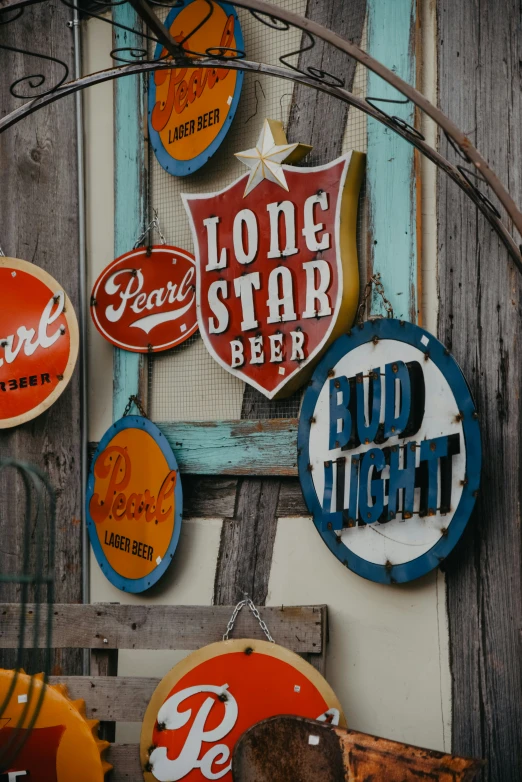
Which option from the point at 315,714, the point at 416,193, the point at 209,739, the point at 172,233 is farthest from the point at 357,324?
the point at 209,739

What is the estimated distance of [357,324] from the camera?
3.38 meters

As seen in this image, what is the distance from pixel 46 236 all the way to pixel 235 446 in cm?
148

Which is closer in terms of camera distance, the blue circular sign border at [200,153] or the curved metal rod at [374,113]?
the curved metal rod at [374,113]

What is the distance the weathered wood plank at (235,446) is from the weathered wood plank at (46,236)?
0.59 metres

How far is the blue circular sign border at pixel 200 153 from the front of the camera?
3.76 metres

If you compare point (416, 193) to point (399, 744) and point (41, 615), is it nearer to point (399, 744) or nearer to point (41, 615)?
point (399, 744)

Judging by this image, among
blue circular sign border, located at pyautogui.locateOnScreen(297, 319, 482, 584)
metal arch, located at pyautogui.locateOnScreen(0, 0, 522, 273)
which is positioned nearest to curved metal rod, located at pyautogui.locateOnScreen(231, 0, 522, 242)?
metal arch, located at pyautogui.locateOnScreen(0, 0, 522, 273)

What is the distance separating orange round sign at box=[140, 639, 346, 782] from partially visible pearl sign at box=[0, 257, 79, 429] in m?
1.36

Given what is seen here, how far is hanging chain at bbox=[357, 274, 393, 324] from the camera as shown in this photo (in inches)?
131

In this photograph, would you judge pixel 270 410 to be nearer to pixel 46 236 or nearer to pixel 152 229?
pixel 152 229

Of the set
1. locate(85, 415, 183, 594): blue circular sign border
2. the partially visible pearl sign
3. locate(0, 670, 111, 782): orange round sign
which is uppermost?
the partially visible pearl sign

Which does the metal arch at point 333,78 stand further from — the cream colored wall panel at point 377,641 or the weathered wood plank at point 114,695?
the weathered wood plank at point 114,695

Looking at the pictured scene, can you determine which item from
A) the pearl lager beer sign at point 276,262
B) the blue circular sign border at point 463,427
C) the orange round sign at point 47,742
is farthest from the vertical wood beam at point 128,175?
the orange round sign at point 47,742

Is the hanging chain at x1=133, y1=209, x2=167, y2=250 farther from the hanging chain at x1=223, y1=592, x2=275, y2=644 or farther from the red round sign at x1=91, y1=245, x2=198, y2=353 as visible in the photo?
the hanging chain at x1=223, y1=592, x2=275, y2=644
